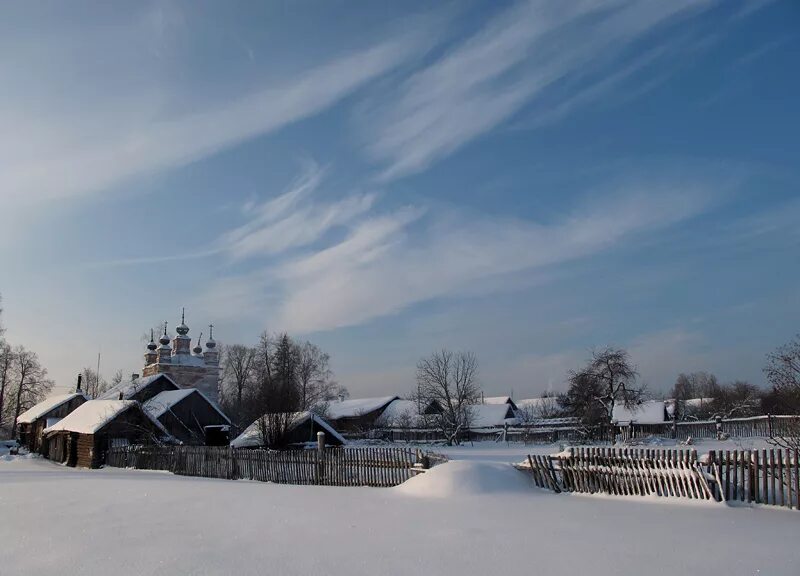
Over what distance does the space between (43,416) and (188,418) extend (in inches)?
987

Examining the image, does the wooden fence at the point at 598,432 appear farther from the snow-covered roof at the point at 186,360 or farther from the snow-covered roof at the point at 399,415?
the snow-covered roof at the point at 186,360

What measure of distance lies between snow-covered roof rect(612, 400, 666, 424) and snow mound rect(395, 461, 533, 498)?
32.7 metres

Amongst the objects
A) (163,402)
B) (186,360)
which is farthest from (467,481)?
(186,360)

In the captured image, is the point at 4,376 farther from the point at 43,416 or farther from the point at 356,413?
the point at 356,413

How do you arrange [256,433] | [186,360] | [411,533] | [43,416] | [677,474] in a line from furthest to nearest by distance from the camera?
[186,360], [43,416], [256,433], [677,474], [411,533]

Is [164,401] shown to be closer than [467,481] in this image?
No

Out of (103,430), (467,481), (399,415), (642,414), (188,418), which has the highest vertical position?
(467,481)

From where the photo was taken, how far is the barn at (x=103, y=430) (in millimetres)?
36438

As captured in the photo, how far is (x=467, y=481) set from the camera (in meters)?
14.4

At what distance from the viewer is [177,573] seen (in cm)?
763

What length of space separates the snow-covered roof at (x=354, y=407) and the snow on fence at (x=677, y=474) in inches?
2277

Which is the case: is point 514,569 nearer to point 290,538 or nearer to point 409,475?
point 290,538

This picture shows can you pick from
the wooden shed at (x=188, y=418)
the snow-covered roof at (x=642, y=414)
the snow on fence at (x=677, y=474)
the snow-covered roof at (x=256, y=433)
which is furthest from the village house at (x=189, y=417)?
the snow on fence at (x=677, y=474)

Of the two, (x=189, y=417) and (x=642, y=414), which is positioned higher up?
(x=189, y=417)
